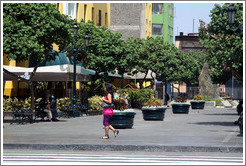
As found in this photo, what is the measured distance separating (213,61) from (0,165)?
15.1m

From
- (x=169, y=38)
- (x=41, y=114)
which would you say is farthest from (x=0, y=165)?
(x=169, y=38)

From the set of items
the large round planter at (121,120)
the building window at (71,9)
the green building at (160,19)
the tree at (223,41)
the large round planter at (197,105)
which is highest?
the green building at (160,19)

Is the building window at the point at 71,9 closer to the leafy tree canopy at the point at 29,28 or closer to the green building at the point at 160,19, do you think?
the leafy tree canopy at the point at 29,28

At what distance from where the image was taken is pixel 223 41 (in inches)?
965

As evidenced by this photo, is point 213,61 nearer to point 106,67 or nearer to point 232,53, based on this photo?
point 232,53

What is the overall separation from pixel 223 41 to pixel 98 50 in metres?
16.3

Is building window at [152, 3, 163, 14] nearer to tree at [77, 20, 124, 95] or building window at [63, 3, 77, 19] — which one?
building window at [63, 3, 77, 19]

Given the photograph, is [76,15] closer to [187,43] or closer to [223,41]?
[223,41]

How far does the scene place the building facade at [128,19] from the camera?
83.0 meters

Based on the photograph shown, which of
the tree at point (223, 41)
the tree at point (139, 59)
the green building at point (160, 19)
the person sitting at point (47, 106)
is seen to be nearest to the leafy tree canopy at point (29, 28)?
the person sitting at point (47, 106)

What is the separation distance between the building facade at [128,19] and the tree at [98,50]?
41.8m

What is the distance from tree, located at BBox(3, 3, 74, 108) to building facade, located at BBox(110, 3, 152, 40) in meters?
56.7

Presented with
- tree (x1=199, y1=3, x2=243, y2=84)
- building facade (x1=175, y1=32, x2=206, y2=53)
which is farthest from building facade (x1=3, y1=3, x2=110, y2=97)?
building facade (x1=175, y1=32, x2=206, y2=53)

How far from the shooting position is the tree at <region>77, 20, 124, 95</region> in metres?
39.6
